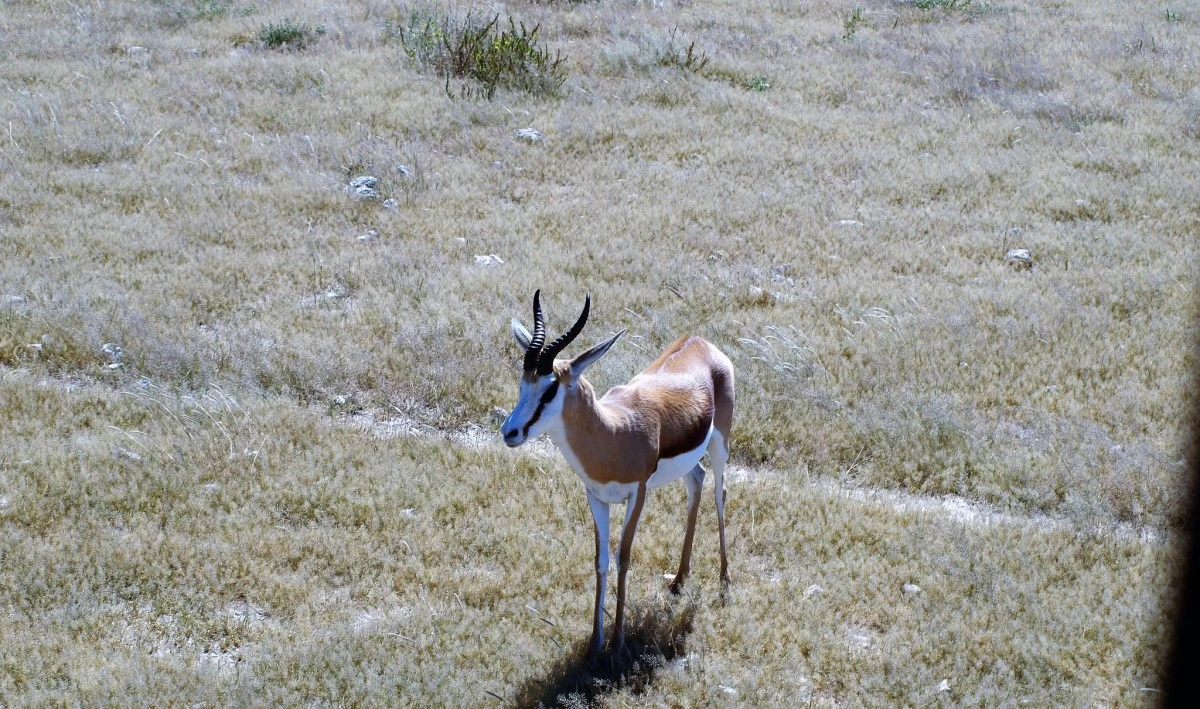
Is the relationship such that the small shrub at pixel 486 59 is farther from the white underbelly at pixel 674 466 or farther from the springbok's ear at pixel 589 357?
the springbok's ear at pixel 589 357

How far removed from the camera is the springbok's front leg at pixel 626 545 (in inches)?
225

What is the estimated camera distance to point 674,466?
233 inches

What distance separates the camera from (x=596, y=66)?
16875mm

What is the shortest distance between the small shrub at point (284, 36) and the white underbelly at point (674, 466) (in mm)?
13579

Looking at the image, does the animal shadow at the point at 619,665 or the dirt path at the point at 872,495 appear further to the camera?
the dirt path at the point at 872,495

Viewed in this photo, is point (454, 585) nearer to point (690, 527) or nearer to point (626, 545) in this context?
point (626, 545)

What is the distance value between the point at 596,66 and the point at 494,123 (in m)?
2.99

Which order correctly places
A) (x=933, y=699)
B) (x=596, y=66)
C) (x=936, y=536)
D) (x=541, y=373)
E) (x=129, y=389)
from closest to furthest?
(x=541, y=373) < (x=933, y=699) < (x=936, y=536) < (x=129, y=389) < (x=596, y=66)

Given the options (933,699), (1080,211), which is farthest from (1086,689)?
(1080,211)

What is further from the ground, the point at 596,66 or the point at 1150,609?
the point at 596,66

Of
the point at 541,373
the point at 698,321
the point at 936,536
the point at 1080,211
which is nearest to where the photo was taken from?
the point at 541,373

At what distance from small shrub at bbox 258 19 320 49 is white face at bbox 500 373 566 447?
13899 millimetres

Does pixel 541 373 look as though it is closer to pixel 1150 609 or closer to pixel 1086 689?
pixel 1086 689

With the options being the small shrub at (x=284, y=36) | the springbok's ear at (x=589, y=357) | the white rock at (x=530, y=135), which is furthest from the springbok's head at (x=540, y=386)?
the small shrub at (x=284, y=36)
